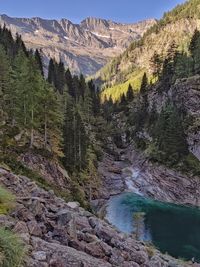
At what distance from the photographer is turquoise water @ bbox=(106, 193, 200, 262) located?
57.8 meters

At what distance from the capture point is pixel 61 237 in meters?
18.6

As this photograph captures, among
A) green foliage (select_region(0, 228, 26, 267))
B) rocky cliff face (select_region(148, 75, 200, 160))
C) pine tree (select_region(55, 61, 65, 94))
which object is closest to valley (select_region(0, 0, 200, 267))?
green foliage (select_region(0, 228, 26, 267))

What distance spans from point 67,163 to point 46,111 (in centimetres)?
1587

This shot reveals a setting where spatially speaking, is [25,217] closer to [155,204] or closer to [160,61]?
[155,204]

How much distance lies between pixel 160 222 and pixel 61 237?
59244 mm

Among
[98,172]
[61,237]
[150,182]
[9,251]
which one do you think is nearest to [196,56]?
[150,182]

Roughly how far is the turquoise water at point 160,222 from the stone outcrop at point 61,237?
85.3 feet

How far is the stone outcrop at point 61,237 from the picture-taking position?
15898mm

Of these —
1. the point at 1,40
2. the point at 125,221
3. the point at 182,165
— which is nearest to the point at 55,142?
the point at 125,221

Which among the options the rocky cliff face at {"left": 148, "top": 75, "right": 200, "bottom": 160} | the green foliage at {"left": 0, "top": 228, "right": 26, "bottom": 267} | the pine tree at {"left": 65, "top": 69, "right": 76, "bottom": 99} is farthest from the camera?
the pine tree at {"left": 65, "top": 69, "right": 76, "bottom": 99}

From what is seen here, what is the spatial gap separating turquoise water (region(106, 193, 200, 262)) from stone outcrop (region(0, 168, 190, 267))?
25985 millimetres

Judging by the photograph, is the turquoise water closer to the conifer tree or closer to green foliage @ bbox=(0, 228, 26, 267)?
the conifer tree

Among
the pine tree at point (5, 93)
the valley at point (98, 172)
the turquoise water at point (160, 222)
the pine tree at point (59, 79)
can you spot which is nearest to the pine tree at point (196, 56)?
the valley at point (98, 172)

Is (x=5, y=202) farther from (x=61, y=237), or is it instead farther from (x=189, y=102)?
(x=189, y=102)
